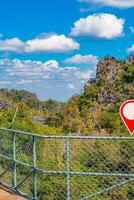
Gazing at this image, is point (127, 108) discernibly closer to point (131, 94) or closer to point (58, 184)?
point (58, 184)

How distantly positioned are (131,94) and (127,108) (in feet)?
390

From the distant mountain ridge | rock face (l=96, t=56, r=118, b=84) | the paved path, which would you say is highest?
rock face (l=96, t=56, r=118, b=84)

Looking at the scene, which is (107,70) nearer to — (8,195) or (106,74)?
(106,74)

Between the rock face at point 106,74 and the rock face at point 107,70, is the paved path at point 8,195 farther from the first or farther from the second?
the rock face at point 107,70

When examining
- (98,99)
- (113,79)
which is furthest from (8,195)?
(113,79)

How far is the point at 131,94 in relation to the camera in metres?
125

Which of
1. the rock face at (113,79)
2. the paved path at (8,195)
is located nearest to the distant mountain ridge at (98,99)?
the rock face at (113,79)

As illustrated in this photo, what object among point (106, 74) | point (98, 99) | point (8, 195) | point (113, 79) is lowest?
point (8, 195)

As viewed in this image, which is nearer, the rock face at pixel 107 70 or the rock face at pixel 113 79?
the rock face at pixel 113 79

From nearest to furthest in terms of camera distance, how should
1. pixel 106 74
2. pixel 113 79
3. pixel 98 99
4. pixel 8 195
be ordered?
pixel 8 195
pixel 98 99
pixel 106 74
pixel 113 79

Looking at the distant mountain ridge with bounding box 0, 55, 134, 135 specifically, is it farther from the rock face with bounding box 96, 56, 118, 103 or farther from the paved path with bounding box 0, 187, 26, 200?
the paved path with bounding box 0, 187, 26, 200

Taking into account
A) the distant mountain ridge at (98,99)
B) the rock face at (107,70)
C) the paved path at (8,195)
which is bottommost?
the paved path at (8,195)

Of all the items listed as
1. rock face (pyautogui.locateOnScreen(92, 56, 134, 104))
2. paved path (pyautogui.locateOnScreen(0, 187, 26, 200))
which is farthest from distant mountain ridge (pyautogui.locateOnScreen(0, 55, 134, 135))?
paved path (pyautogui.locateOnScreen(0, 187, 26, 200))

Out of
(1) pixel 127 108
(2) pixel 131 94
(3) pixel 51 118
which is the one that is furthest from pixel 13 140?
(2) pixel 131 94
